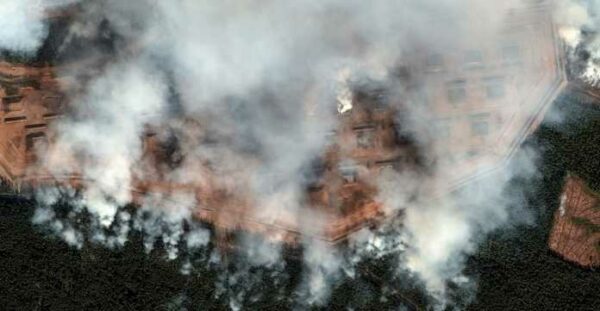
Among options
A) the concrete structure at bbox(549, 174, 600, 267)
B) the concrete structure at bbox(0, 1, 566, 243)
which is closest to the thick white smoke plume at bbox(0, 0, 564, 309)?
the concrete structure at bbox(0, 1, 566, 243)

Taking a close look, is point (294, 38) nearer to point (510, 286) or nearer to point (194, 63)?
point (194, 63)

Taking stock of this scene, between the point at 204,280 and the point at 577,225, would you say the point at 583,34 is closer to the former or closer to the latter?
the point at 577,225

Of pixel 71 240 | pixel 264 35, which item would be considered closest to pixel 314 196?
pixel 264 35

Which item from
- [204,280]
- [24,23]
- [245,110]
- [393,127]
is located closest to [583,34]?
[393,127]

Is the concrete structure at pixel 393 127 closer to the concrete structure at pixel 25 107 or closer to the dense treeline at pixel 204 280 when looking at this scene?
the concrete structure at pixel 25 107

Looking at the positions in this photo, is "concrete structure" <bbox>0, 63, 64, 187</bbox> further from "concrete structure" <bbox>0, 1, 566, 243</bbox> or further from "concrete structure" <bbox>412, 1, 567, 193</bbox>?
"concrete structure" <bbox>412, 1, 567, 193</bbox>
